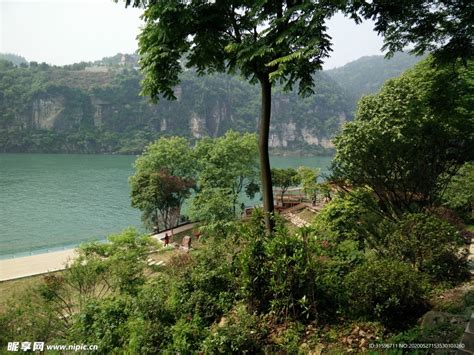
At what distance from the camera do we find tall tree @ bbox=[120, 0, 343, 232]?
15.7 ft

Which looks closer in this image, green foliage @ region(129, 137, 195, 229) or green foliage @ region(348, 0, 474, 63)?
green foliage @ region(348, 0, 474, 63)

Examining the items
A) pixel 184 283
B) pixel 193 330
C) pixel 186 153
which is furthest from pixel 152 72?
pixel 186 153

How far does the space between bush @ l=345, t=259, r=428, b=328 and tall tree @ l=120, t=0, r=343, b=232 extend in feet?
5.84

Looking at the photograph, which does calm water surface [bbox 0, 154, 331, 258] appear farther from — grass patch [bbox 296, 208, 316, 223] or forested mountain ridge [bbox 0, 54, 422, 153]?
forested mountain ridge [bbox 0, 54, 422, 153]

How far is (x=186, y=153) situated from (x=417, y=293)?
2454 cm

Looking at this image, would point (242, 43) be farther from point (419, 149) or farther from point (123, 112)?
point (123, 112)

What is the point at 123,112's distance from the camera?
133375mm

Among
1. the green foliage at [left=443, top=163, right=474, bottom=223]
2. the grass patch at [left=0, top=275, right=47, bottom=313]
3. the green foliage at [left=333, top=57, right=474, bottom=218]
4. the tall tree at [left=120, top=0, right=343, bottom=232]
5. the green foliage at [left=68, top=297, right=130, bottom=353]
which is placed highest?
the tall tree at [left=120, top=0, right=343, bottom=232]

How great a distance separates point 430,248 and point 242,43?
15.3 ft

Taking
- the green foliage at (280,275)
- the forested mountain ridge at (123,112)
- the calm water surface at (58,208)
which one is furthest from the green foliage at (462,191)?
the forested mountain ridge at (123,112)

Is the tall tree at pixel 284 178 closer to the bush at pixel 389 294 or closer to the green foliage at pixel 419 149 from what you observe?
the green foliage at pixel 419 149

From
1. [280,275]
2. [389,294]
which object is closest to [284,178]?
[280,275]

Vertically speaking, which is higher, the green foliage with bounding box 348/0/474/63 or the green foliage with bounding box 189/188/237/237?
the green foliage with bounding box 348/0/474/63

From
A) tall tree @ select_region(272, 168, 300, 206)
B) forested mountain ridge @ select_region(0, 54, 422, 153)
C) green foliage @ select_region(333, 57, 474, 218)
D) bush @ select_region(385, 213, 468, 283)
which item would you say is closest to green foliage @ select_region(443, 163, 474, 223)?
green foliage @ select_region(333, 57, 474, 218)
